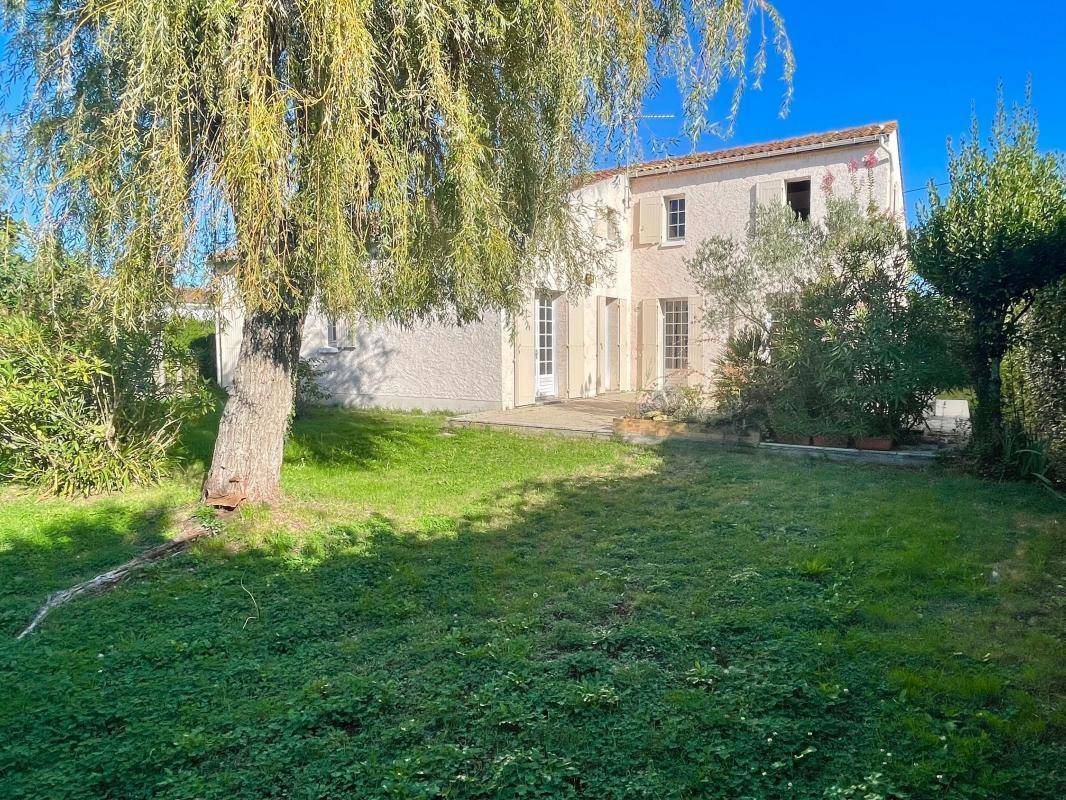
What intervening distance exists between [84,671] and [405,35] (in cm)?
459

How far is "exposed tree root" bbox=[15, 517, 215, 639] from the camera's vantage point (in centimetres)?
444

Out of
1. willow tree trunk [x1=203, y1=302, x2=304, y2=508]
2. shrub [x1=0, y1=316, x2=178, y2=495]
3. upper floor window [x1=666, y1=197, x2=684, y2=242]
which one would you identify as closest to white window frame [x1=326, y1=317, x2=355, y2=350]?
upper floor window [x1=666, y1=197, x2=684, y2=242]

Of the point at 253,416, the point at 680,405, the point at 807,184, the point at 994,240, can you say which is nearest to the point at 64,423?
the point at 253,416

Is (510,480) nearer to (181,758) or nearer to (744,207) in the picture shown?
(181,758)

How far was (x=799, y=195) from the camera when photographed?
15359 millimetres

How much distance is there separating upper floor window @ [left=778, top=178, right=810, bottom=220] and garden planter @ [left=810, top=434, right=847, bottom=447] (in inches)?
291

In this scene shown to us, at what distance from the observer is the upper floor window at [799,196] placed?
15055mm

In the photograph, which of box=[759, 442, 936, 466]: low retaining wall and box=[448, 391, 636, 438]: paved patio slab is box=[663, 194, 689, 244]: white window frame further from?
box=[759, 442, 936, 466]: low retaining wall

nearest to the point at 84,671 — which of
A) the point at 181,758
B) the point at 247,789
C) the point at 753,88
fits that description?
the point at 181,758

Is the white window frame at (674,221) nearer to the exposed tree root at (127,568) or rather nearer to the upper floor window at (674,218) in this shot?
the upper floor window at (674,218)

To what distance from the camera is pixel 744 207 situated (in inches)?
603

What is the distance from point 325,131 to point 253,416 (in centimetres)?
268

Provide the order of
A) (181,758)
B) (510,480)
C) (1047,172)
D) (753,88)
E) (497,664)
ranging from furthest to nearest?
(510,480), (1047,172), (753,88), (497,664), (181,758)

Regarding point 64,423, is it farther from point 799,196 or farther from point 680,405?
point 799,196
